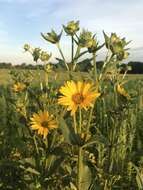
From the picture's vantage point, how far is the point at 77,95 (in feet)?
6.63

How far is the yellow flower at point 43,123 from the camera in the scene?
254cm

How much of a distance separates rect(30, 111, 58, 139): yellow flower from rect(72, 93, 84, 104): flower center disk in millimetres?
543

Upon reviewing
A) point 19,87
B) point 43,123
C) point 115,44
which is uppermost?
point 115,44

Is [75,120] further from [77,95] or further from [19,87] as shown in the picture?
[19,87]

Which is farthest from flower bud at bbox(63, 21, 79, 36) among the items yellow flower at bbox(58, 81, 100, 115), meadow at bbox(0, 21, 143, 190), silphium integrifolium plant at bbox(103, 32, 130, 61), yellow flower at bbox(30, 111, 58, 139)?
yellow flower at bbox(30, 111, 58, 139)

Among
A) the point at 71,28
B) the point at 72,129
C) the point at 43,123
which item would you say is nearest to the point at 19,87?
the point at 43,123

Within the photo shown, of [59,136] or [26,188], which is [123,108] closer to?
[59,136]

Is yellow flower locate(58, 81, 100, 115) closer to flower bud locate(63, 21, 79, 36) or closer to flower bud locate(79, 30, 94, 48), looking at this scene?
flower bud locate(79, 30, 94, 48)

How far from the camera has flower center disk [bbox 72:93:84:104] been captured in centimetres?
200

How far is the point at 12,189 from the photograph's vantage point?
3.08 m

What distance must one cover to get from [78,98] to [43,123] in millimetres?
632

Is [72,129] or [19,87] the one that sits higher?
[19,87]

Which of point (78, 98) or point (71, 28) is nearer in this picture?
point (78, 98)

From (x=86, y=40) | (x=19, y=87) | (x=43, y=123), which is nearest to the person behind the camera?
(x=86, y=40)
